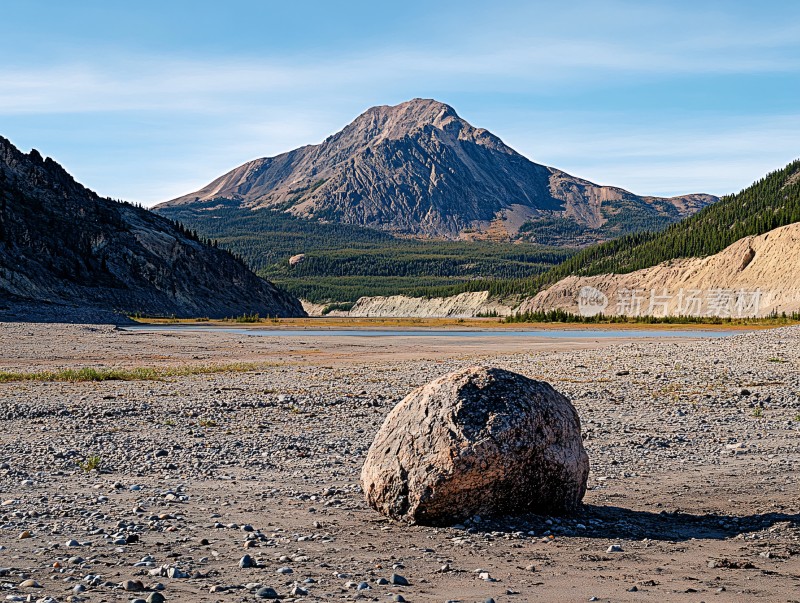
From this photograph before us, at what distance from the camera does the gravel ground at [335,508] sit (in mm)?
10000

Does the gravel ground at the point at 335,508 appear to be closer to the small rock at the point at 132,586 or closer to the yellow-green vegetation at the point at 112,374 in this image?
the small rock at the point at 132,586

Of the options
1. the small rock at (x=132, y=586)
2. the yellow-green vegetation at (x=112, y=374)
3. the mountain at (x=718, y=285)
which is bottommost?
the small rock at (x=132, y=586)

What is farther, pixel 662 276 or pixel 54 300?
pixel 662 276

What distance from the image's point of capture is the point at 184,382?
1432 inches

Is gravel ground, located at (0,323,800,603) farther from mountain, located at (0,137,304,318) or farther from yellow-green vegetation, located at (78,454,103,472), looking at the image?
mountain, located at (0,137,304,318)

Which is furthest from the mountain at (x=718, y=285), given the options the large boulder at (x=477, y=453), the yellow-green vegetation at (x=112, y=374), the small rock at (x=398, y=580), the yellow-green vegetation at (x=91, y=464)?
the small rock at (x=398, y=580)

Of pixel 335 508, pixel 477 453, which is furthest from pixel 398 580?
pixel 335 508

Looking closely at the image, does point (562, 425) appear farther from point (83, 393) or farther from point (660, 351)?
point (660, 351)

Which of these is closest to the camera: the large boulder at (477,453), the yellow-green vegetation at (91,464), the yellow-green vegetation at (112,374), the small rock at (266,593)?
the small rock at (266,593)

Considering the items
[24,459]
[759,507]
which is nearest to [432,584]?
[759,507]

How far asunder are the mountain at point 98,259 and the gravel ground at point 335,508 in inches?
3448

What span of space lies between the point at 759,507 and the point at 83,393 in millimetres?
24002

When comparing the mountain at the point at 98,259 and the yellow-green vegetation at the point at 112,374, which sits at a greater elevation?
the mountain at the point at 98,259

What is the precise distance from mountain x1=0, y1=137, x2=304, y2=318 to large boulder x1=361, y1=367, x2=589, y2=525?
10023cm
